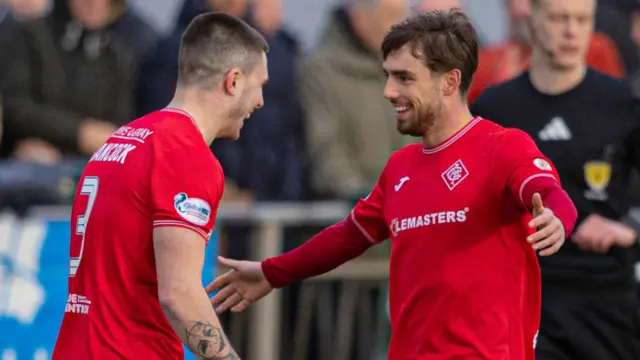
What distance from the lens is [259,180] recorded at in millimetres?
10094

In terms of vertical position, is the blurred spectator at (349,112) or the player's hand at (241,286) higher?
the blurred spectator at (349,112)

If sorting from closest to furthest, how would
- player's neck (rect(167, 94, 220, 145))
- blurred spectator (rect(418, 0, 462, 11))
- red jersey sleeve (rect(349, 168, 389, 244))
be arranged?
player's neck (rect(167, 94, 220, 145)) < red jersey sleeve (rect(349, 168, 389, 244)) < blurred spectator (rect(418, 0, 462, 11))

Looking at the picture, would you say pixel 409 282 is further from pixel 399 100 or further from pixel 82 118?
pixel 82 118

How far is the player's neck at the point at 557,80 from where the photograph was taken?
23.6 feet

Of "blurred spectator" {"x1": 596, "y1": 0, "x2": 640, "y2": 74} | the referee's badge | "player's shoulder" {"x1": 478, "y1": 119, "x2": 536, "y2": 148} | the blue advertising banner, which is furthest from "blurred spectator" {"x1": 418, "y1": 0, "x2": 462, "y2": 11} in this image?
"player's shoulder" {"x1": 478, "y1": 119, "x2": 536, "y2": 148}

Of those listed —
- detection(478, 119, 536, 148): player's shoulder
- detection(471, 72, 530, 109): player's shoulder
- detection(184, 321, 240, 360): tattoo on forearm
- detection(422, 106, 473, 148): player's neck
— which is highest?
detection(471, 72, 530, 109): player's shoulder

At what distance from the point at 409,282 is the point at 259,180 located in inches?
176

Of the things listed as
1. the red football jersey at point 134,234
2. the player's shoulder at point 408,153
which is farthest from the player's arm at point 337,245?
the red football jersey at point 134,234

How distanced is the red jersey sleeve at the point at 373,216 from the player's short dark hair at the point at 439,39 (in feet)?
1.90

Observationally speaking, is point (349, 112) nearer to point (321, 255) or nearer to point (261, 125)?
point (261, 125)

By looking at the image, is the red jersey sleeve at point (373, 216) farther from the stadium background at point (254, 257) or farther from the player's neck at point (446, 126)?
the stadium background at point (254, 257)

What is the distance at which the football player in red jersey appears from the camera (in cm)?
515

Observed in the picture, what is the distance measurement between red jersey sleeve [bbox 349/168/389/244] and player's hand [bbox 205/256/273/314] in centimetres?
51

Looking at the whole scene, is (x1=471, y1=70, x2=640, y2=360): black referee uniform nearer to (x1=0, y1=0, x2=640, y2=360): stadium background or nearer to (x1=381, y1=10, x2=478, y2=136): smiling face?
(x1=381, y1=10, x2=478, y2=136): smiling face
